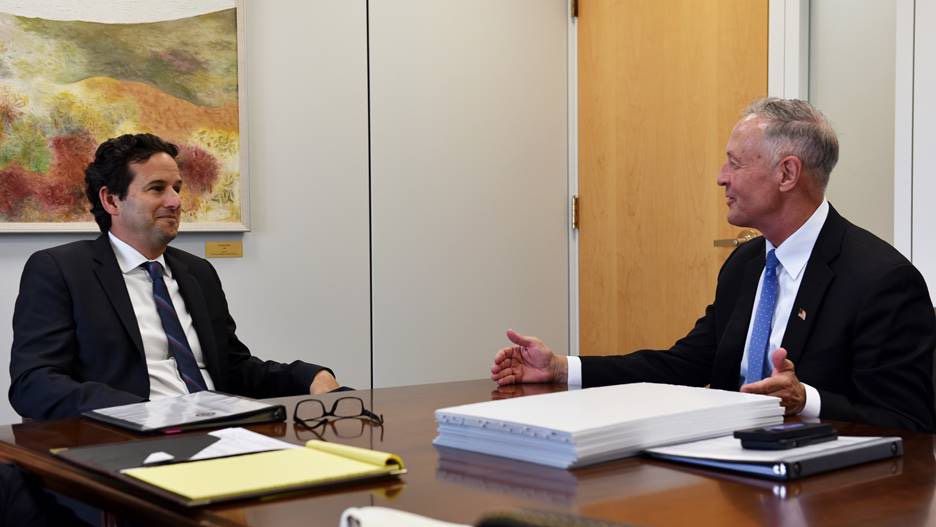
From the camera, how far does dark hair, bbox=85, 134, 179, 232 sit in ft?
10.1

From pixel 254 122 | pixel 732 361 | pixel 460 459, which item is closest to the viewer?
pixel 460 459

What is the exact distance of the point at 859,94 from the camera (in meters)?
3.73

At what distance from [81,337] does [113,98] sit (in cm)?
135

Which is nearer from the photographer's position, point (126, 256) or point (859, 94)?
point (126, 256)

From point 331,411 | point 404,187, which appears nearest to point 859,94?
point 404,187

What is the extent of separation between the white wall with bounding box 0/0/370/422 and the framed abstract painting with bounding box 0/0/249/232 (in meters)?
0.12

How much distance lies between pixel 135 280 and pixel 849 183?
96.1 inches

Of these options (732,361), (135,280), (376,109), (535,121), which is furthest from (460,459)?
(535,121)

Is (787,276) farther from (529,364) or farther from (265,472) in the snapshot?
(265,472)

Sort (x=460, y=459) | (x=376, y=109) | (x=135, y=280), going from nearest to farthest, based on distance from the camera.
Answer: (x=460, y=459)
(x=135, y=280)
(x=376, y=109)

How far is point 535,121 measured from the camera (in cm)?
489

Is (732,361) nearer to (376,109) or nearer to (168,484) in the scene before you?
(168,484)

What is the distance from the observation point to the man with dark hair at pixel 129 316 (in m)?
2.65

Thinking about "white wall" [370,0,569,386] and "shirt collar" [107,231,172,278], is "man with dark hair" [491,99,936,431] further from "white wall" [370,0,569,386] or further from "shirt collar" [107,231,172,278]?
"white wall" [370,0,569,386]
